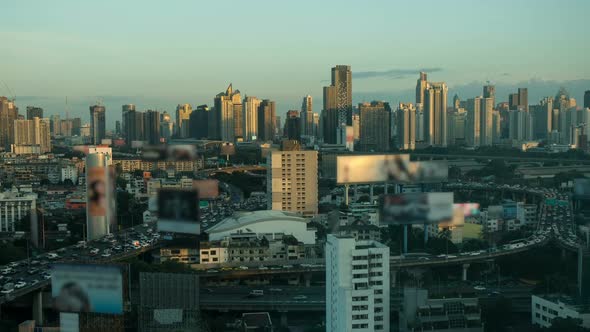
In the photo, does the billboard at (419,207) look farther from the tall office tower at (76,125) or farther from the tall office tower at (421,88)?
the tall office tower at (421,88)

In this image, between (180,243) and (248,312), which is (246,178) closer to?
(180,243)

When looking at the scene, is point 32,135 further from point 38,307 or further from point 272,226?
point 38,307

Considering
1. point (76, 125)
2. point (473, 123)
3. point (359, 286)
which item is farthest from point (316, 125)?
point (359, 286)

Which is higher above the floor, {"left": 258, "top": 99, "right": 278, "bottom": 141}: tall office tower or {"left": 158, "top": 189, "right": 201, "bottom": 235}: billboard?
{"left": 258, "top": 99, "right": 278, "bottom": 141}: tall office tower

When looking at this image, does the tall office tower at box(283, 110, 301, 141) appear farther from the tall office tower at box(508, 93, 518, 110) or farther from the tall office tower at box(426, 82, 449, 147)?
the tall office tower at box(508, 93, 518, 110)

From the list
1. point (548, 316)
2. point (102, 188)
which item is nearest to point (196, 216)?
point (102, 188)

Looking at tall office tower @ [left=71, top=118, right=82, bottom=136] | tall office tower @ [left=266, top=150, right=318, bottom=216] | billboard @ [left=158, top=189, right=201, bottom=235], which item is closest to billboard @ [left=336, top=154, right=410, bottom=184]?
billboard @ [left=158, top=189, right=201, bottom=235]
